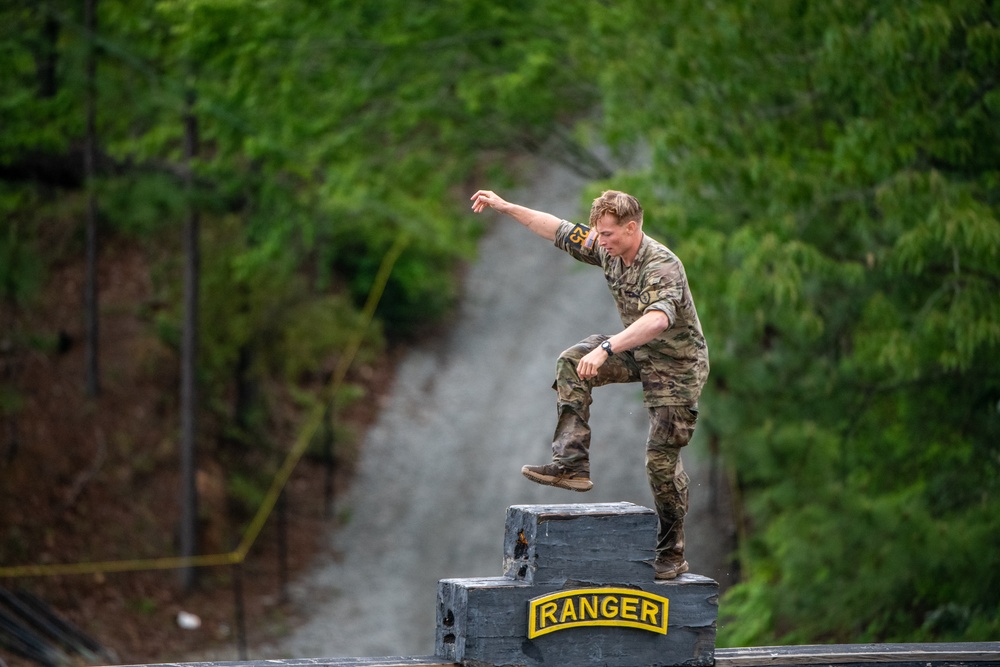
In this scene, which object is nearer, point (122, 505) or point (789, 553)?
point (789, 553)

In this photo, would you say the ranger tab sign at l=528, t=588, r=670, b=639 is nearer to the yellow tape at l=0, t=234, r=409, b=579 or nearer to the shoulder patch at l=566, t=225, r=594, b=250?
the shoulder patch at l=566, t=225, r=594, b=250

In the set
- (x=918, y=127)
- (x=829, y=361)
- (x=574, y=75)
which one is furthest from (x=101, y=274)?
(x=918, y=127)

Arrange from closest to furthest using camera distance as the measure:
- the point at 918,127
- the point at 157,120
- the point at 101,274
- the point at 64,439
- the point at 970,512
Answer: the point at 918,127
the point at 970,512
the point at 157,120
the point at 64,439
the point at 101,274

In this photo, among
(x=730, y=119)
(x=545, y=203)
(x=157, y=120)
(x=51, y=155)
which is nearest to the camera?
(x=730, y=119)

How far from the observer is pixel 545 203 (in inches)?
934

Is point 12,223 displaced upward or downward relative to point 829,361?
upward

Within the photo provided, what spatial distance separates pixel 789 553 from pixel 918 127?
4029 millimetres

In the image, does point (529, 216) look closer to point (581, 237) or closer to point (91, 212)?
Result: point (581, 237)

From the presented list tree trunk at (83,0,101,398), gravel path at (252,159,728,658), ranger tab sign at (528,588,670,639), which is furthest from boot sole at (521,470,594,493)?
tree trunk at (83,0,101,398)

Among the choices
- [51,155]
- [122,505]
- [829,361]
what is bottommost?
[122,505]

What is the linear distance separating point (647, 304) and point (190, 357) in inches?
364

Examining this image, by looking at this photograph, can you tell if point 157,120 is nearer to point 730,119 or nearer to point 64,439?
point 64,439

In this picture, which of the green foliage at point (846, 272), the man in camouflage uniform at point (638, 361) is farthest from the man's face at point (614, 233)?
the green foliage at point (846, 272)

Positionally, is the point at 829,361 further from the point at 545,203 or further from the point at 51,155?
the point at 545,203
